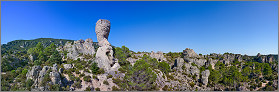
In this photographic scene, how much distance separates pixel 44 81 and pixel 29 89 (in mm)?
2880

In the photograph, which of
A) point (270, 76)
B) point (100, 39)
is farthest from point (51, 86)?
point (270, 76)

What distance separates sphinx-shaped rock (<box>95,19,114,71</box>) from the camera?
31.6 meters

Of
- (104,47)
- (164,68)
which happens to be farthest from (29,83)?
(164,68)

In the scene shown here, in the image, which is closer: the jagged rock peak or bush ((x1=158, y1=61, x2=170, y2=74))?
the jagged rock peak

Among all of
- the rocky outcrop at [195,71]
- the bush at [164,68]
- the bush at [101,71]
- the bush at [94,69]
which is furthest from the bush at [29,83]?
the rocky outcrop at [195,71]

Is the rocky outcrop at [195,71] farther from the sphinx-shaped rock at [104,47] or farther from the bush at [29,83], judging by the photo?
the bush at [29,83]

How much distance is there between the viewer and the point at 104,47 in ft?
111

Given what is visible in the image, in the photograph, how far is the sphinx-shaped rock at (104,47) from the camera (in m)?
31.6

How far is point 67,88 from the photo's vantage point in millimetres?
21094

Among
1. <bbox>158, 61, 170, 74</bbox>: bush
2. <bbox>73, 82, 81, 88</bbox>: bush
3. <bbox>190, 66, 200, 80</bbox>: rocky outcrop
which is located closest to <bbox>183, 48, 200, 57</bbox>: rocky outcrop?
<bbox>190, 66, 200, 80</bbox>: rocky outcrop

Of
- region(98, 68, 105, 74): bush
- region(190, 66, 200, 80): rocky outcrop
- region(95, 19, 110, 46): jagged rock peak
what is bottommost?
region(190, 66, 200, 80): rocky outcrop

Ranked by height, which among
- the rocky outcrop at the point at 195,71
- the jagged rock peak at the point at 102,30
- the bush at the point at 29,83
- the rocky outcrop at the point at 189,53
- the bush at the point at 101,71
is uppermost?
the jagged rock peak at the point at 102,30

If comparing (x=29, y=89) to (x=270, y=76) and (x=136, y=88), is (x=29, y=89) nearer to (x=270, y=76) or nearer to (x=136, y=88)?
(x=136, y=88)

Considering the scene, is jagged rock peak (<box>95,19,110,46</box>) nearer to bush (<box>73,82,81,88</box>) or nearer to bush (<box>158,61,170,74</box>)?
bush (<box>73,82,81,88</box>)
